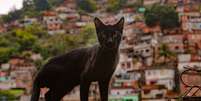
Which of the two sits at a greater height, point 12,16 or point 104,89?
point 104,89

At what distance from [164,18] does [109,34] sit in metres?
73.1

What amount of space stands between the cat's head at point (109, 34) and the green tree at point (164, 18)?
2784 inches

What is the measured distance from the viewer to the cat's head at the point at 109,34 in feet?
23.1

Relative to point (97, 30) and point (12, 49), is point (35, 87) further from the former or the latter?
point (12, 49)

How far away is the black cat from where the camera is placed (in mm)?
7125

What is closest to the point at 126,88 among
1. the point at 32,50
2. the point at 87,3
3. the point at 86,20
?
the point at 32,50

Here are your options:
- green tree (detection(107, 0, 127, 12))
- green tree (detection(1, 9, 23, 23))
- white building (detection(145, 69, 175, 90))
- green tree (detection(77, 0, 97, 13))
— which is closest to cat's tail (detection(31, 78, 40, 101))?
white building (detection(145, 69, 175, 90))

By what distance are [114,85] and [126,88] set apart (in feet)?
9.01

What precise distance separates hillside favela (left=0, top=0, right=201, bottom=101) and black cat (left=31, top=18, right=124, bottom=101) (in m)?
36.2

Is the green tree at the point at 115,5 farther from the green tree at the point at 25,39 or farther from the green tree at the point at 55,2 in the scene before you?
the green tree at the point at 25,39

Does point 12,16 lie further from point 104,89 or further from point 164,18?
point 104,89

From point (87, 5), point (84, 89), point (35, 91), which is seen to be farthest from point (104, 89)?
point (87, 5)

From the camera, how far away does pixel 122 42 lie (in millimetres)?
65250

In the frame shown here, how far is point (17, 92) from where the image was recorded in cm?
6456
